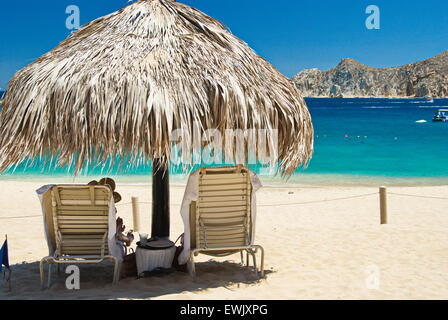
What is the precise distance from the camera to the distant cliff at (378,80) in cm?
13288

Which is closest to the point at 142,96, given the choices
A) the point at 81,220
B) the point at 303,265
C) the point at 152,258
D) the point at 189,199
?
the point at 189,199

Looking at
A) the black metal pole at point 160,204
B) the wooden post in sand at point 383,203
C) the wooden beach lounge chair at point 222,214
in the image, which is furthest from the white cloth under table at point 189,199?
the wooden post in sand at point 383,203

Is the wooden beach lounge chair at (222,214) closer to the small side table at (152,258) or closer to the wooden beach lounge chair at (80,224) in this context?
the small side table at (152,258)

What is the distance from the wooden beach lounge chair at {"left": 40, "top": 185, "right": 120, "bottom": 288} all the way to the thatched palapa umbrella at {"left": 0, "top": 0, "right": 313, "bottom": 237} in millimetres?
293

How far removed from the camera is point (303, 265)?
4.63 m

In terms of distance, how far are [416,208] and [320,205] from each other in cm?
181

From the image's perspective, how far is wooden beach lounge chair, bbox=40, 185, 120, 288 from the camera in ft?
12.0

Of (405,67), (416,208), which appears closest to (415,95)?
(405,67)

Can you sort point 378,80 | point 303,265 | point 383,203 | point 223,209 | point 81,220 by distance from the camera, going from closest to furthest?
point 81,220 → point 223,209 → point 303,265 → point 383,203 → point 378,80

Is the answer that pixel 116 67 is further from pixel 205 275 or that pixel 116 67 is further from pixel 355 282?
pixel 355 282

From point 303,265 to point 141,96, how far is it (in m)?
2.42

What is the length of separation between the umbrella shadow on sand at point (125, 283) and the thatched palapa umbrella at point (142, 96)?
713 millimetres

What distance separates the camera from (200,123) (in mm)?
3477

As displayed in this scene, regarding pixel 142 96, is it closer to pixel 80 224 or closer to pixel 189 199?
pixel 189 199
